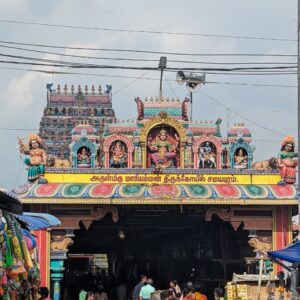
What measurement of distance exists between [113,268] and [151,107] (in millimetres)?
12866

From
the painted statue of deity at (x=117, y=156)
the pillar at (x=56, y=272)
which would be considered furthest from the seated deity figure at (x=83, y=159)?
the pillar at (x=56, y=272)

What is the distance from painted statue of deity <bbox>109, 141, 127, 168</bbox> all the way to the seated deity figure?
709mm

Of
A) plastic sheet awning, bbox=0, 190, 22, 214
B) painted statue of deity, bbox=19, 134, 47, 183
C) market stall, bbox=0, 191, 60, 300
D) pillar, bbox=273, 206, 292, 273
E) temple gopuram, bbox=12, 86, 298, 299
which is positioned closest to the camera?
market stall, bbox=0, 191, 60, 300

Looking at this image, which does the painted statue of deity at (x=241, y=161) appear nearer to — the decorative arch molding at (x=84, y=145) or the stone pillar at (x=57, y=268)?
the decorative arch molding at (x=84, y=145)

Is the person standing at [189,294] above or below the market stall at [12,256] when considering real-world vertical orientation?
below

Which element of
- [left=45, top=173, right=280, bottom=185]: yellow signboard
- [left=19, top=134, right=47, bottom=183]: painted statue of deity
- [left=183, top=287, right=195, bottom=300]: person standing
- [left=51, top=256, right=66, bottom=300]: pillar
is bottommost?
[left=51, top=256, right=66, bottom=300]: pillar

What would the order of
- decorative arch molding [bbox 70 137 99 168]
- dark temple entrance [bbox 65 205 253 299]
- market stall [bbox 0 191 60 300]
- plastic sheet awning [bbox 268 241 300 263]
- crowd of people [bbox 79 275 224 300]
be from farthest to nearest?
dark temple entrance [bbox 65 205 253 299], decorative arch molding [bbox 70 137 99 168], crowd of people [bbox 79 275 224 300], plastic sheet awning [bbox 268 241 300 263], market stall [bbox 0 191 60 300]

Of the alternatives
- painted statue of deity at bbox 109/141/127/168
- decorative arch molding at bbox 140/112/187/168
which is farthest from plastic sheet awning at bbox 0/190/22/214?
decorative arch molding at bbox 140/112/187/168

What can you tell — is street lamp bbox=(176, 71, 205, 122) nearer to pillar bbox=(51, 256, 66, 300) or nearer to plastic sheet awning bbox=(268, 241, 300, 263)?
pillar bbox=(51, 256, 66, 300)

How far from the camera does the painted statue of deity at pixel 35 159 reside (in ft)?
86.0

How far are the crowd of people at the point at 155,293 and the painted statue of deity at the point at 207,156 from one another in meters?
4.62

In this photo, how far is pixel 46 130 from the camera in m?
68.5

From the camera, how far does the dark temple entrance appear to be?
94.2 ft

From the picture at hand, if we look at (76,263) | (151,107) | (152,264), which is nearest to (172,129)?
(151,107)
